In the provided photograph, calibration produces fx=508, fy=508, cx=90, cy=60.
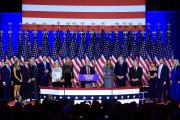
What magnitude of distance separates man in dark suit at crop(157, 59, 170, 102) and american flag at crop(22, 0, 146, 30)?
110 inches

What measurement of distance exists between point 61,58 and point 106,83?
2.68 metres

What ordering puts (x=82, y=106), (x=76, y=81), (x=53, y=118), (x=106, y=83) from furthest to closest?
(x=76, y=81)
(x=106, y=83)
(x=82, y=106)
(x=53, y=118)

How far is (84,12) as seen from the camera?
2308 cm

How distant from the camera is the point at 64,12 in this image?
907 inches

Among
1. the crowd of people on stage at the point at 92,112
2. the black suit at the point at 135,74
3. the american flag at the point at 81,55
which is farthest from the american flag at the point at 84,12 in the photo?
the crowd of people on stage at the point at 92,112

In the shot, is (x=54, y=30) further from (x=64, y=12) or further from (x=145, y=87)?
(x=145, y=87)

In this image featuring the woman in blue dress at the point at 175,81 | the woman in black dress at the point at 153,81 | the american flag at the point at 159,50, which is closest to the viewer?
the woman in blue dress at the point at 175,81

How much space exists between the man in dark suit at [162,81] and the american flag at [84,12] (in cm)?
279

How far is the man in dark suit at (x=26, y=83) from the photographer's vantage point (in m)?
20.5

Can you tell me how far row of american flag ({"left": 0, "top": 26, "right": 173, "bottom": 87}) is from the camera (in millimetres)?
22312

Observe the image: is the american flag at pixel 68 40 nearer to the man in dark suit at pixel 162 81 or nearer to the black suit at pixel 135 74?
the black suit at pixel 135 74

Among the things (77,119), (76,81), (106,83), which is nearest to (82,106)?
(77,119)

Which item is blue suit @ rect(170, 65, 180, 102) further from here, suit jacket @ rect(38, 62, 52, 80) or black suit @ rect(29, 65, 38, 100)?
black suit @ rect(29, 65, 38, 100)

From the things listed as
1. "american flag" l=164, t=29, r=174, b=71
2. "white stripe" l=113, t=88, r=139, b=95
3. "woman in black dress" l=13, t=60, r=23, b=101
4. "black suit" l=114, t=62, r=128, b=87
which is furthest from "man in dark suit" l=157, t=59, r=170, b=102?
"woman in black dress" l=13, t=60, r=23, b=101
